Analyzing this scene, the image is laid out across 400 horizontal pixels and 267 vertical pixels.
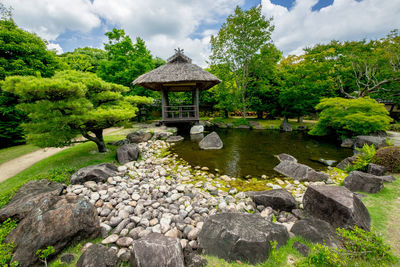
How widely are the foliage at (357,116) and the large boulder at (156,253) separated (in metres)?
10.9

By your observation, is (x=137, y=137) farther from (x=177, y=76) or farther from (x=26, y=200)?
(x=26, y=200)

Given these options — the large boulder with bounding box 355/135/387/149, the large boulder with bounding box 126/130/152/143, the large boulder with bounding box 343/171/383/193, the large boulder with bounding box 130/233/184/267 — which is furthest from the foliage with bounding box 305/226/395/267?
the large boulder with bounding box 126/130/152/143

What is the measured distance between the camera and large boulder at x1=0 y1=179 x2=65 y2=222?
2949 millimetres

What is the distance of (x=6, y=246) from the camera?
2314 millimetres

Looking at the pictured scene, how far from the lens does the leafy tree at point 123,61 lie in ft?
49.3

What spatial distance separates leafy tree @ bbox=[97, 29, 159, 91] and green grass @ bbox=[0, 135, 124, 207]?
31.8 ft

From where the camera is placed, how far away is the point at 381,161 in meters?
4.67

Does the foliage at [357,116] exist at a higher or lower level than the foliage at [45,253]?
higher

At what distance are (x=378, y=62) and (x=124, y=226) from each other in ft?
71.1

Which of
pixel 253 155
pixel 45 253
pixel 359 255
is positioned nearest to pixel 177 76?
pixel 253 155

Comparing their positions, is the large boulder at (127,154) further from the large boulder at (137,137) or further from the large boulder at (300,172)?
the large boulder at (300,172)

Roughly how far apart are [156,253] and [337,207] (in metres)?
2.99

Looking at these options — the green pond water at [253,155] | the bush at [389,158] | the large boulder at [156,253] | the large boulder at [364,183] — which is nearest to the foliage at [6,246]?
the large boulder at [156,253]

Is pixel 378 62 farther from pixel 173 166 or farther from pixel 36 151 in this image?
pixel 36 151
